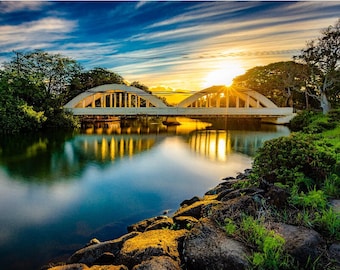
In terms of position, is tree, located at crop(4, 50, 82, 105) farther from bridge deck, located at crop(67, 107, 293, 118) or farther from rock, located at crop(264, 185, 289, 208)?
rock, located at crop(264, 185, 289, 208)

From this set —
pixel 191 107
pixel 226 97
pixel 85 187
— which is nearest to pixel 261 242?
pixel 85 187

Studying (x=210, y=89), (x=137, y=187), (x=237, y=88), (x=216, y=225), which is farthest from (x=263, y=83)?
(x=216, y=225)

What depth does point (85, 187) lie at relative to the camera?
9.49 m

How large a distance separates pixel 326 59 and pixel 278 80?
6426 millimetres

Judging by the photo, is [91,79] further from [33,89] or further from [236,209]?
[236,209]

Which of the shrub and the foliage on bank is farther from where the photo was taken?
the foliage on bank

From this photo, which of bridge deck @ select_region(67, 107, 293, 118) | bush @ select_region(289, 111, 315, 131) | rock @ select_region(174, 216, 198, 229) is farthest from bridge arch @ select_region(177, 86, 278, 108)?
rock @ select_region(174, 216, 198, 229)

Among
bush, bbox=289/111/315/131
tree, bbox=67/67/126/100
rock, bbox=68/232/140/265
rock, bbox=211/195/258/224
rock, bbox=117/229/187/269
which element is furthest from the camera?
tree, bbox=67/67/126/100

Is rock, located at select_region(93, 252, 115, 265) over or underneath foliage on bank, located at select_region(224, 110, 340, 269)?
underneath

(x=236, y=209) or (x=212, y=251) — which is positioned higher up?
(x=236, y=209)

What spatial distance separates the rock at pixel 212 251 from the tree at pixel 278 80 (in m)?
28.5

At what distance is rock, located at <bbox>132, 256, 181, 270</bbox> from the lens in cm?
312

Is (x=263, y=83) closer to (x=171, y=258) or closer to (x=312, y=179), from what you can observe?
(x=312, y=179)

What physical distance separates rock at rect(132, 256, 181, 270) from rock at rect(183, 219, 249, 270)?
0.74 ft
